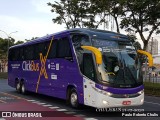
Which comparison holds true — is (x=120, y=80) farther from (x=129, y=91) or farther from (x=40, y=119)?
(x=40, y=119)

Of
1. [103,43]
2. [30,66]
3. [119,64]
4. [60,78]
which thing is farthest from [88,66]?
[30,66]

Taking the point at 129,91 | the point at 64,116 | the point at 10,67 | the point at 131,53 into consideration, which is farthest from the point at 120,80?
the point at 10,67

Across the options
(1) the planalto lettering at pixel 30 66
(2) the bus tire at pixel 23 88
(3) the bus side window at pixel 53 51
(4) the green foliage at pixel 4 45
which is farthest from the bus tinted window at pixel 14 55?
(4) the green foliage at pixel 4 45

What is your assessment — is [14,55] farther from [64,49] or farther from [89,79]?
[89,79]

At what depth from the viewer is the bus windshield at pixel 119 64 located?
1258cm

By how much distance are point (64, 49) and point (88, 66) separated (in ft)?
8.20

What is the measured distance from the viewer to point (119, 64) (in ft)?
41.9

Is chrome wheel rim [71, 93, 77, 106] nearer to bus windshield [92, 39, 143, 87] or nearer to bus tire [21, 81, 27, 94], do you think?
bus windshield [92, 39, 143, 87]

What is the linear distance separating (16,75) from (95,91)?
1145cm

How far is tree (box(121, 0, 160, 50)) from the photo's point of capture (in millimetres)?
26969

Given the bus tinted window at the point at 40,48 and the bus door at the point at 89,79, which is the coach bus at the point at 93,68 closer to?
the bus door at the point at 89,79

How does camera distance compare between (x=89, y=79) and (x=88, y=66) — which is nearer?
(x=89, y=79)

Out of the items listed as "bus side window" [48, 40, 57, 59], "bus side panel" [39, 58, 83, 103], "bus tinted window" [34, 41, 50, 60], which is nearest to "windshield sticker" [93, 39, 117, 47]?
"bus side panel" [39, 58, 83, 103]

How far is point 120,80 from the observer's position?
12625 mm
